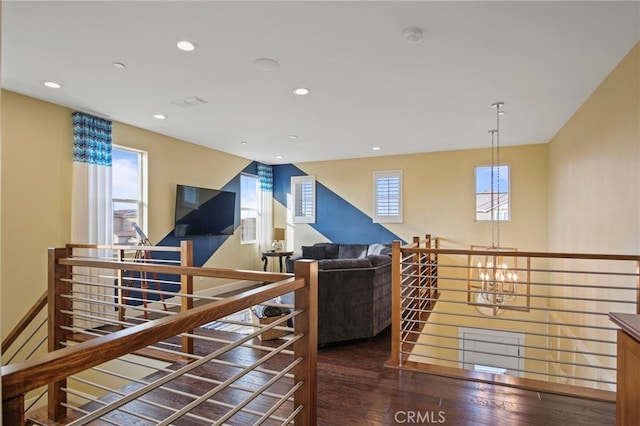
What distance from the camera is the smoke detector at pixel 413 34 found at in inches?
106

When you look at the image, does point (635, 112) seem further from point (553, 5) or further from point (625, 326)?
point (625, 326)

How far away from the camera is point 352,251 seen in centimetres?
722

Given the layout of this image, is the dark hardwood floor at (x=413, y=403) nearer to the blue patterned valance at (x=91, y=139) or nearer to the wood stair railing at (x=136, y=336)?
the wood stair railing at (x=136, y=336)

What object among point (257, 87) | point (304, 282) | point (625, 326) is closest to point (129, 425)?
point (304, 282)

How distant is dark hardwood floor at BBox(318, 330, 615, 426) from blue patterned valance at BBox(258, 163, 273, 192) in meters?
5.58

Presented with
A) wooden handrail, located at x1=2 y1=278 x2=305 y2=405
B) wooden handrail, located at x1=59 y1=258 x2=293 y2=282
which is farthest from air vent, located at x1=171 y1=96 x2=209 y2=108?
wooden handrail, located at x1=2 y1=278 x2=305 y2=405

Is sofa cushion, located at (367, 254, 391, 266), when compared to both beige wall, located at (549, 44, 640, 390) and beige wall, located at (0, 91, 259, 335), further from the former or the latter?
beige wall, located at (0, 91, 259, 335)

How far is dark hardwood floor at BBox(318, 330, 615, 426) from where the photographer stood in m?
2.42

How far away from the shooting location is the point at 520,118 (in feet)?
15.9

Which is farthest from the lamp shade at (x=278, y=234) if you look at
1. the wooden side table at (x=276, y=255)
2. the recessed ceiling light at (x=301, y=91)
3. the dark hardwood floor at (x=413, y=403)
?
the dark hardwood floor at (x=413, y=403)

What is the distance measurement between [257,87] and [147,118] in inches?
77.3

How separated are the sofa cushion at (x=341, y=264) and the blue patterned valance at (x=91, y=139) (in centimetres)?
322

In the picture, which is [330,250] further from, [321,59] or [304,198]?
[321,59]

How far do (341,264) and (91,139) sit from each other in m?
3.55
